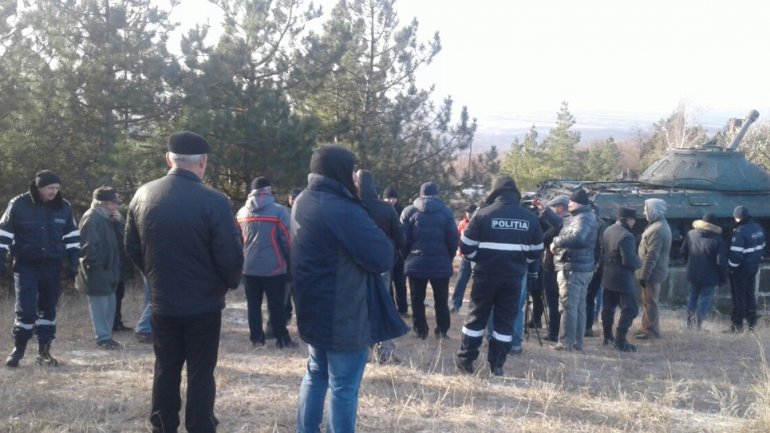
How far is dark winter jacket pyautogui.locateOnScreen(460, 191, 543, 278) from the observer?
6203 millimetres

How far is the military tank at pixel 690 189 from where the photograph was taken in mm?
11914

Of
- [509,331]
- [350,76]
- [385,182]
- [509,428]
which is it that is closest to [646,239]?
[509,331]

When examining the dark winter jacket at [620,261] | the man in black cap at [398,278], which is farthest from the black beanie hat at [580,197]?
the man in black cap at [398,278]

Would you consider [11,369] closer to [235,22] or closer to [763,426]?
[763,426]

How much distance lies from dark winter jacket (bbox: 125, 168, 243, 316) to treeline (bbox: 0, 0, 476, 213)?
294 inches

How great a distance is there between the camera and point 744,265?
1014cm

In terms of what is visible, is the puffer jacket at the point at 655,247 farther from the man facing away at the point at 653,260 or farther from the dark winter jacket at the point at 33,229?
the dark winter jacket at the point at 33,229

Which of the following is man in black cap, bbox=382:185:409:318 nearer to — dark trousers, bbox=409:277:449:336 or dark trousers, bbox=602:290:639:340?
dark trousers, bbox=409:277:449:336

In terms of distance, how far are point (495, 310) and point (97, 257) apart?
360 centimetres

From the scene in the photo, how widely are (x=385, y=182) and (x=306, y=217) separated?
11.6 meters

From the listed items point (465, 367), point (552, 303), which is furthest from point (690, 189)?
point (465, 367)

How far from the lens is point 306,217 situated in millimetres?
3990

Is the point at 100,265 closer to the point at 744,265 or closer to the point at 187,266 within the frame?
the point at 187,266

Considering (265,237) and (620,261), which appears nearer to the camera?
(265,237)
